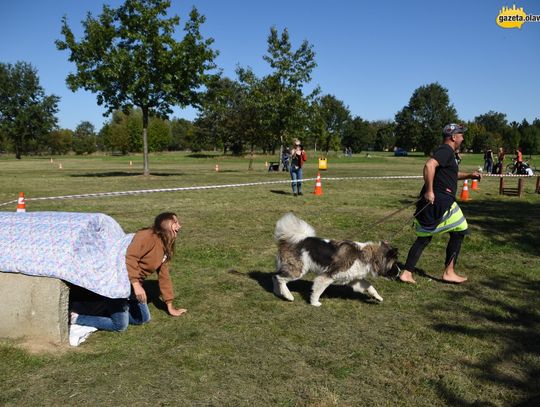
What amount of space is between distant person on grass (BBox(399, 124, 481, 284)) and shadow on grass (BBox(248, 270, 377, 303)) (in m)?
0.97

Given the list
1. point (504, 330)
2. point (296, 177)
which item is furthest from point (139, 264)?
point (296, 177)

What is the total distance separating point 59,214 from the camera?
4453 mm

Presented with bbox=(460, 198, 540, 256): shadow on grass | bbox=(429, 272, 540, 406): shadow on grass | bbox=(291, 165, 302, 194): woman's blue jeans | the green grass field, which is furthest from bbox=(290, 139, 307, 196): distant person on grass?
bbox=(429, 272, 540, 406): shadow on grass

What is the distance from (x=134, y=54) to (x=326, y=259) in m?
21.7

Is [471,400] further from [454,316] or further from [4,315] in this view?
[4,315]

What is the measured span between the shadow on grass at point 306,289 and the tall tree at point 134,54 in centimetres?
1937

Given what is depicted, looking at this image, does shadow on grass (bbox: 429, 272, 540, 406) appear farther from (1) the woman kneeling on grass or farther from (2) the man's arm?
(1) the woman kneeling on grass

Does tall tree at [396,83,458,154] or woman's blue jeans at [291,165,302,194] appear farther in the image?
tall tree at [396,83,458,154]

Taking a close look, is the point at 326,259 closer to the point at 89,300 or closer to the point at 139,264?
the point at 139,264

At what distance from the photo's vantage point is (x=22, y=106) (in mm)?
71688

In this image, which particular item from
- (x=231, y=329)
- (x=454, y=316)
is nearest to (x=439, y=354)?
(x=454, y=316)

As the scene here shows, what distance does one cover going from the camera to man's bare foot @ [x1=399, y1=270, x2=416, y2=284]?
624 cm

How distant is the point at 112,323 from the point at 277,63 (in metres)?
30.1

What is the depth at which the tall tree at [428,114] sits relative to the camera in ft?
275
